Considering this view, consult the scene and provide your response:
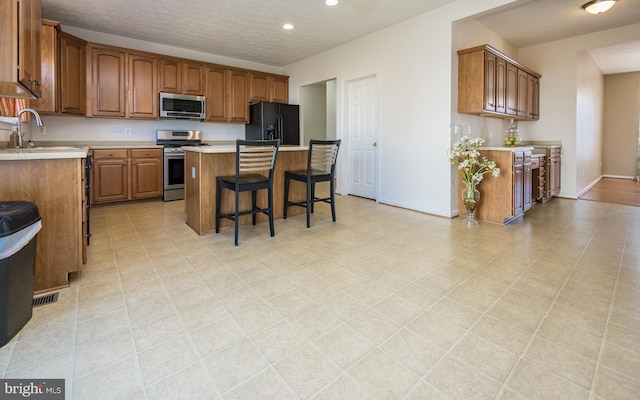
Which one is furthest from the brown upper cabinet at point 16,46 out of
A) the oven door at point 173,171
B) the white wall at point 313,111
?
the white wall at point 313,111

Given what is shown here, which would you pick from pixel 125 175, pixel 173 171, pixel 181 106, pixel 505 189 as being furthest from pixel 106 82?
pixel 505 189

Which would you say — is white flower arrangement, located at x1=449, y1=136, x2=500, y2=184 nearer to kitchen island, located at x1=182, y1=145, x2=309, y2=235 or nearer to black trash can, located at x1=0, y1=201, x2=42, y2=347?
kitchen island, located at x1=182, y1=145, x2=309, y2=235

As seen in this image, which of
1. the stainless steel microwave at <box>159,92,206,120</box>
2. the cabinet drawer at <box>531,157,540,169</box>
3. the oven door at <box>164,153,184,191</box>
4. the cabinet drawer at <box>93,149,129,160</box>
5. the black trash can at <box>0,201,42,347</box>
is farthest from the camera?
the stainless steel microwave at <box>159,92,206,120</box>

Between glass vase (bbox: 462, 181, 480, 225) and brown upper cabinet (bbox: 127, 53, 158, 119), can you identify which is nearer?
glass vase (bbox: 462, 181, 480, 225)

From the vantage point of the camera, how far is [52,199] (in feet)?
6.87

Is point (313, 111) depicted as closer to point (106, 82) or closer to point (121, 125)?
point (121, 125)

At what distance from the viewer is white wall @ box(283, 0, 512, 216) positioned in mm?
4145

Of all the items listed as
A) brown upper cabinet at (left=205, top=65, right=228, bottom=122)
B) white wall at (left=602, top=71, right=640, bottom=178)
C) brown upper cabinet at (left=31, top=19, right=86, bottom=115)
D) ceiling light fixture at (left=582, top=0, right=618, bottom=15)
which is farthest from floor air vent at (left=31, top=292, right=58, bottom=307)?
white wall at (left=602, top=71, right=640, bottom=178)

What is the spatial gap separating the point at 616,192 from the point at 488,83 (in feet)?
13.8

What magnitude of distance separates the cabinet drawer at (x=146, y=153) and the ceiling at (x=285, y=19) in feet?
5.82

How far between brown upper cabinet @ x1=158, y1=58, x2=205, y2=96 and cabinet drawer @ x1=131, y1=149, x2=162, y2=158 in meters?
1.03

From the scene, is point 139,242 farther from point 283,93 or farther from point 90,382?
point 283,93

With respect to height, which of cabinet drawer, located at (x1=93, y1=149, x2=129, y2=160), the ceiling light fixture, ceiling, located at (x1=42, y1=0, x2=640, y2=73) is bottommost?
cabinet drawer, located at (x1=93, y1=149, x2=129, y2=160)

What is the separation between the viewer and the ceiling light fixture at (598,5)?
3.79 metres
